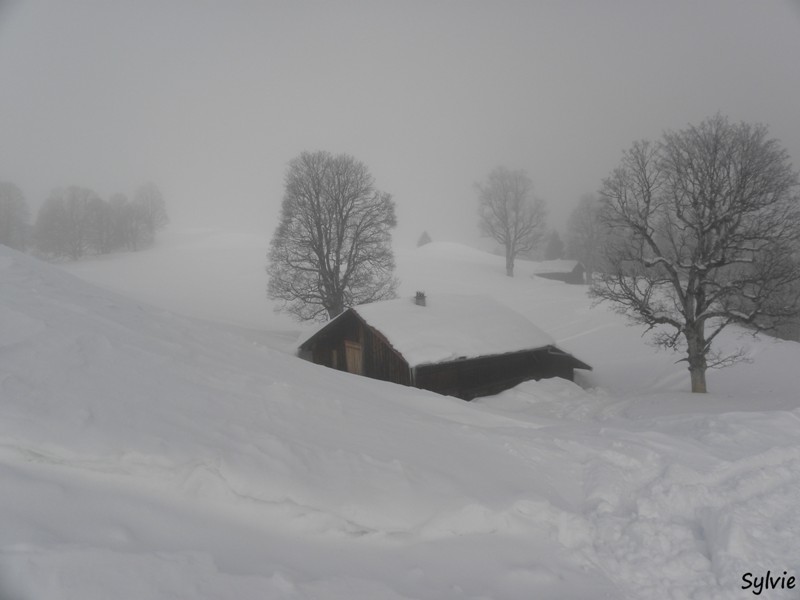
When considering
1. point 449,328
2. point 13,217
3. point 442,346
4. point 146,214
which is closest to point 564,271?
point 449,328

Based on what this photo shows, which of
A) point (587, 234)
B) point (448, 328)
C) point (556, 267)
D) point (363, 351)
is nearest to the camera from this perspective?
point (448, 328)

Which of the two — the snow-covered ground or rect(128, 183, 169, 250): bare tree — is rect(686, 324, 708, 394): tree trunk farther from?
rect(128, 183, 169, 250): bare tree

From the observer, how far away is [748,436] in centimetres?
638

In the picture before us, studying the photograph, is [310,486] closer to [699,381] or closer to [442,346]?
[442,346]

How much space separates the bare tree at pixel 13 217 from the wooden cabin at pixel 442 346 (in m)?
44.8

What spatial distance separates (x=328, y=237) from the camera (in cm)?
2314

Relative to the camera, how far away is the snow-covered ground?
2824mm

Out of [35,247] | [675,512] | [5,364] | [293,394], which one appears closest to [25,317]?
[5,364]

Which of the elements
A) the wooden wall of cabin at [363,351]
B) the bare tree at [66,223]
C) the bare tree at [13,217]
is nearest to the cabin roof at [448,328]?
the wooden wall of cabin at [363,351]

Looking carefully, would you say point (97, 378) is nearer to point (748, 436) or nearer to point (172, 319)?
point (172, 319)

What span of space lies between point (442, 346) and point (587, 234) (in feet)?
158

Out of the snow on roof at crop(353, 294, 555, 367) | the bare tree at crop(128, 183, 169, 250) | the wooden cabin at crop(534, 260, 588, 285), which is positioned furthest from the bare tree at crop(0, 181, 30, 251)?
the wooden cabin at crop(534, 260, 588, 285)

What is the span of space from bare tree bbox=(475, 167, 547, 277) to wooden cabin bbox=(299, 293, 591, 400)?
29.2 m

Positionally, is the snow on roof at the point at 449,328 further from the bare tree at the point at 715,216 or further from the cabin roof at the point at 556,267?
the cabin roof at the point at 556,267
